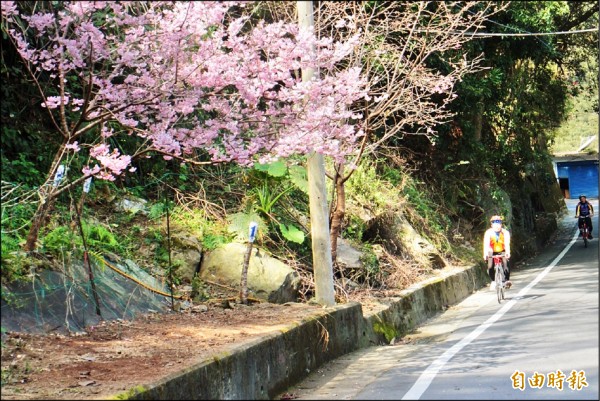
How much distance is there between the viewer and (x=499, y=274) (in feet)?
52.2

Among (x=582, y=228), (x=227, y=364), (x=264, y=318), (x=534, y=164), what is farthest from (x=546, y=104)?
(x=227, y=364)

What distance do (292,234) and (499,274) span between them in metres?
5.16

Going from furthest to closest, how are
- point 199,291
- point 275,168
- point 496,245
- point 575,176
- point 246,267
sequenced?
point 575,176, point 496,245, point 275,168, point 199,291, point 246,267

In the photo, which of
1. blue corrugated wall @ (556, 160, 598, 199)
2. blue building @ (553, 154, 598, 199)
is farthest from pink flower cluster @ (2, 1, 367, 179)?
blue corrugated wall @ (556, 160, 598, 199)

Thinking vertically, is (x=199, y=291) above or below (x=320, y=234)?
below

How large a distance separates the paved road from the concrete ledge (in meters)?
0.22

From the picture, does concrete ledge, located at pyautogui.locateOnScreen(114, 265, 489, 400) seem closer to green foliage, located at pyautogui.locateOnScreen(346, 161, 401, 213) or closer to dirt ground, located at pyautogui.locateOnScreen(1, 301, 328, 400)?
dirt ground, located at pyautogui.locateOnScreen(1, 301, 328, 400)

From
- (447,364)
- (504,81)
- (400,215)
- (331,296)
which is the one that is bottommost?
(447,364)

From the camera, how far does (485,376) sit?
25.3 ft

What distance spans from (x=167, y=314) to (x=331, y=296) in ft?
8.26

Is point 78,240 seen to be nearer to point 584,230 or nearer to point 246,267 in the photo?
point 246,267

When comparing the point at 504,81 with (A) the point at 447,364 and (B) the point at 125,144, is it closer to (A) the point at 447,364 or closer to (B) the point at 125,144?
(B) the point at 125,144

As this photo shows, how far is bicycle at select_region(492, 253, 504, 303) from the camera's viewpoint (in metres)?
15.7

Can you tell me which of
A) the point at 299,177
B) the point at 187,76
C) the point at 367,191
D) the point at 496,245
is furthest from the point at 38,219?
the point at 496,245
